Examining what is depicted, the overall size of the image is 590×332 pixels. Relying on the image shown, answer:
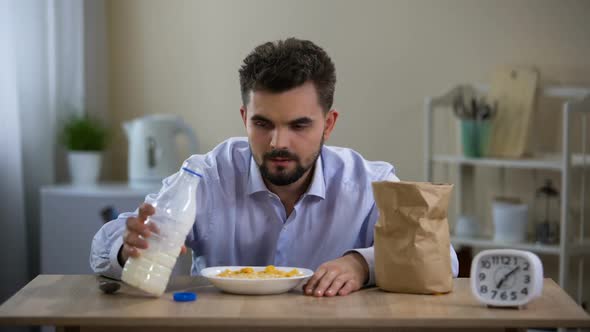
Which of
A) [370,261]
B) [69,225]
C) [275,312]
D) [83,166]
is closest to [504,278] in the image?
[370,261]

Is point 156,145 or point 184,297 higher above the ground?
point 156,145

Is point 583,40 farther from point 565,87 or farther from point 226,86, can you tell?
point 226,86

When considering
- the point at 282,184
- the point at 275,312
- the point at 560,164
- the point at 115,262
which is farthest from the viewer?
the point at 560,164

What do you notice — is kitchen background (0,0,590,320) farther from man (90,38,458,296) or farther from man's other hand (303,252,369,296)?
man's other hand (303,252,369,296)

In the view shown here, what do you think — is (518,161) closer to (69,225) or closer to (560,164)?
(560,164)

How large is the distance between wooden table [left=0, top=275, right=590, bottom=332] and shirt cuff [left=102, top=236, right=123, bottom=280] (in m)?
0.10

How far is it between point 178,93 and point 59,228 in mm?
811

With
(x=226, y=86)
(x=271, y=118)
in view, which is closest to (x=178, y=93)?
(x=226, y=86)

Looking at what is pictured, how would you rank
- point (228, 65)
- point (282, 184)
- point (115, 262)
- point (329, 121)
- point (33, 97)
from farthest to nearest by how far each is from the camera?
point (228, 65), point (33, 97), point (329, 121), point (282, 184), point (115, 262)

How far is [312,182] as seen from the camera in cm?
187

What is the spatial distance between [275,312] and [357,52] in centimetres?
222

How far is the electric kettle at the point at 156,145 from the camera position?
328 cm

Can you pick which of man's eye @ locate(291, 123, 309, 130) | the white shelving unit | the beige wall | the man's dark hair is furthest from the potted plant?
man's eye @ locate(291, 123, 309, 130)

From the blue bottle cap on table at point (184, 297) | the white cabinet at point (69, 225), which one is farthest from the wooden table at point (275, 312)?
the white cabinet at point (69, 225)
